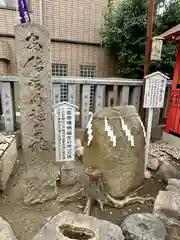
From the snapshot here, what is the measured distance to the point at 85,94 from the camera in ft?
13.5

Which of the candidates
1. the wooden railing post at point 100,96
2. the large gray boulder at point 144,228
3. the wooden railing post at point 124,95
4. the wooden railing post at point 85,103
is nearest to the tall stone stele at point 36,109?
the large gray boulder at point 144,228

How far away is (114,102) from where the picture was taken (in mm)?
4453

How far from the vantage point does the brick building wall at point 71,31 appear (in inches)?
256

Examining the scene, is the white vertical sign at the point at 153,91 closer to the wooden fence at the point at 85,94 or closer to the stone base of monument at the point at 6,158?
the wooden fence at the point at 85,94

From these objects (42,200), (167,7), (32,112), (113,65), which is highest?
(167,7)

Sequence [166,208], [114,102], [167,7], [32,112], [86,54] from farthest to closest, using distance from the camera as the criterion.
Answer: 1. [86,54]
2. [167,7]
3. [114,102]
4. [32,112]
5. [166,208]

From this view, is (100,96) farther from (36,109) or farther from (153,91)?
(36,109)

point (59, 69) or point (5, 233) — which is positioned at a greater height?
point (59, 69)

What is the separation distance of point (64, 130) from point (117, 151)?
0.83 meters

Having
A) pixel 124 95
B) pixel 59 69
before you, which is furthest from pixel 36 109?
pixel 59 69

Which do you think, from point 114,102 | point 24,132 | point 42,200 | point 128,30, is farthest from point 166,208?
point 128,30

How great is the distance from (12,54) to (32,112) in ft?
18.0

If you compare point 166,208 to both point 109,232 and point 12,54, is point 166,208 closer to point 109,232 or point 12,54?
point 109,232

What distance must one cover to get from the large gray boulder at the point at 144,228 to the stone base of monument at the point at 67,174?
1.22 m
